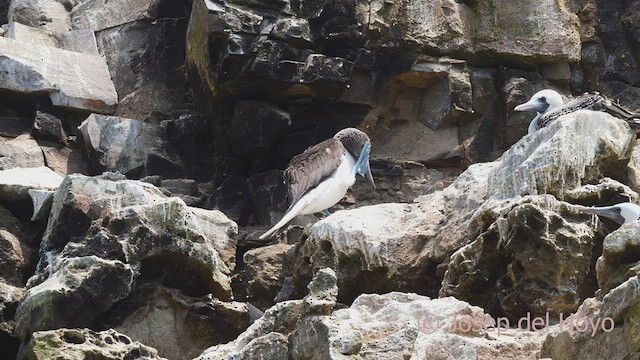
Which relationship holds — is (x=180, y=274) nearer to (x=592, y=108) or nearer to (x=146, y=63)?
(x=592, y=108)

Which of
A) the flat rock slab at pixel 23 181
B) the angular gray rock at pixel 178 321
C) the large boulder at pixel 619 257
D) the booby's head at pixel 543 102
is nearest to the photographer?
the large boulder at pixel 619 257

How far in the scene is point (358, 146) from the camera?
13.9 m

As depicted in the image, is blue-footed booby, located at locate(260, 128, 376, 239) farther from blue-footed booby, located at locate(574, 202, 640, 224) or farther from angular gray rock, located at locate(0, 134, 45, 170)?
blue-footed booby, located at locate(574, 202, 640, 224)

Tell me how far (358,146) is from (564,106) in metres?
2.15

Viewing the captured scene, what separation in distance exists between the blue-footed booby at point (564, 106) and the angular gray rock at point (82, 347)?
449cm

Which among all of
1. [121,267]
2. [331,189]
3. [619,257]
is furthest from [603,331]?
[331,189]

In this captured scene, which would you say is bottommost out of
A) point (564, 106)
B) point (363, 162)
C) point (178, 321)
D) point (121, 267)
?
point (178, 321)

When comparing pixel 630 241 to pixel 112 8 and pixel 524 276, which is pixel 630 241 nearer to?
pixel 524 276

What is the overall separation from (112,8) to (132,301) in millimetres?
6307

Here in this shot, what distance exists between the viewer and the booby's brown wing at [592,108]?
11953 mm

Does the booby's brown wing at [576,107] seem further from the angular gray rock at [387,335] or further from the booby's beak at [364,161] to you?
Answer: the angular gray rock at [387,335]

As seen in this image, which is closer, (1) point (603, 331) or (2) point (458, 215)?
(1) point (603, 331)

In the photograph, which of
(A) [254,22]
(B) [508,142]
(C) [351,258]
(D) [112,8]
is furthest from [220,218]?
(D) [112,8]

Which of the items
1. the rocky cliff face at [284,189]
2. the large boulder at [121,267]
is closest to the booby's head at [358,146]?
the rocky cliff face at [284,189]
